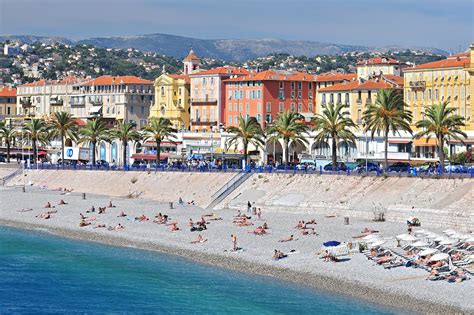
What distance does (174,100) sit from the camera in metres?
152

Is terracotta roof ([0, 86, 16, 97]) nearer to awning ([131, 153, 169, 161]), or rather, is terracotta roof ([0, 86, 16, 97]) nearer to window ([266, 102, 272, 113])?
window ([266, 102, 272, 113])

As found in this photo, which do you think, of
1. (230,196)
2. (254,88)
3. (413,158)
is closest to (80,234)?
(230,196)

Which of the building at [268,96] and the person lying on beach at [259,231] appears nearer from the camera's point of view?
the person lying on beach at [259,231]

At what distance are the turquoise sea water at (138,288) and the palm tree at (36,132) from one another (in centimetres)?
6238

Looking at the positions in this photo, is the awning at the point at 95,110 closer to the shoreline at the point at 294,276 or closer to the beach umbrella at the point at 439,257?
the shoreline at the point at 294,276

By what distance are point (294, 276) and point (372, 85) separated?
71.2 meters

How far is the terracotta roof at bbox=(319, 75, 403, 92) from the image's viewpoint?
124m

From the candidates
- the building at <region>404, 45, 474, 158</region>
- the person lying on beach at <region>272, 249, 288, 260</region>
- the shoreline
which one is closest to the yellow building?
the building at <region>404, 45, 474, 158</region>

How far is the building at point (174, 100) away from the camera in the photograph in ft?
495

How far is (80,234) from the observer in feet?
251

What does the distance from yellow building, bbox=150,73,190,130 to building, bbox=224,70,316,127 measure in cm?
914

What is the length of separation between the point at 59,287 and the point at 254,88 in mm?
84458

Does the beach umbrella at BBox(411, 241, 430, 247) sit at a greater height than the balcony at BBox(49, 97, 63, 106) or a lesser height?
lesser

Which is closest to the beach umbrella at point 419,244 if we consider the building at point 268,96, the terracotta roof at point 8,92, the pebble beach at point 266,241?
the pebble beach at point 266,241
